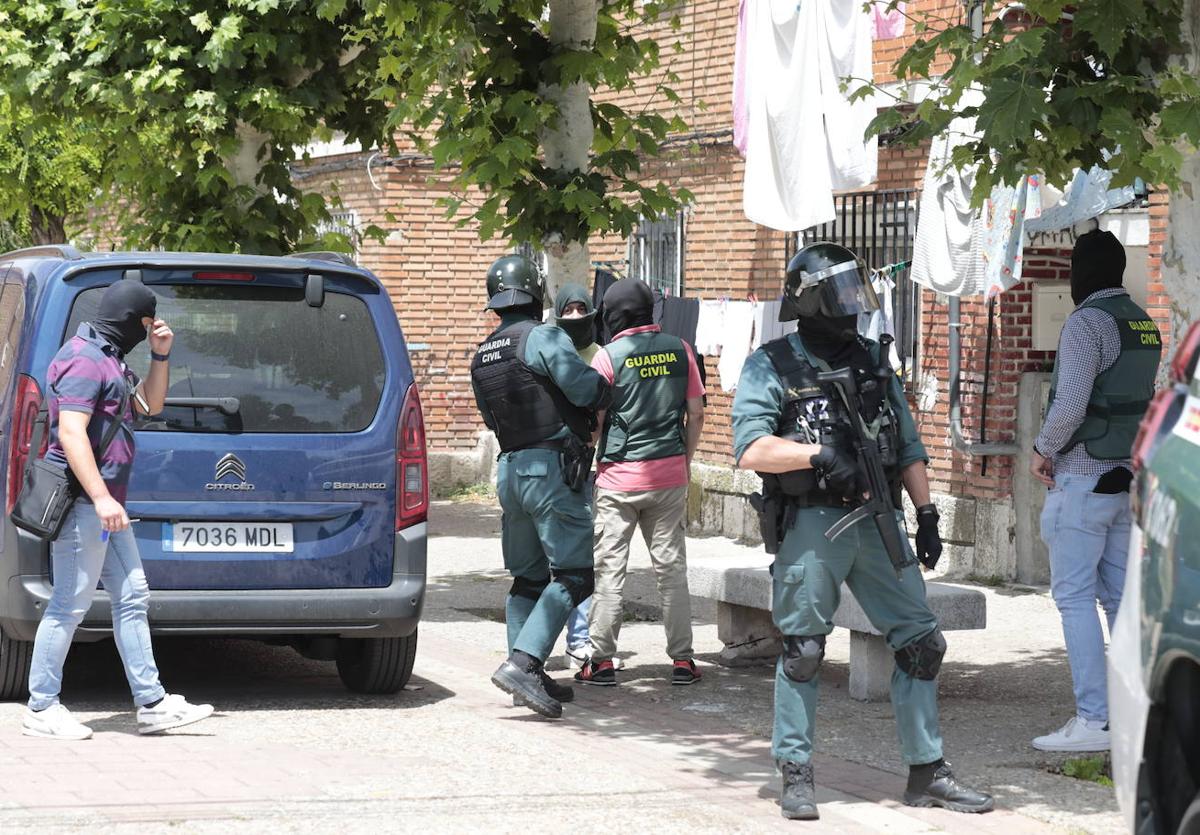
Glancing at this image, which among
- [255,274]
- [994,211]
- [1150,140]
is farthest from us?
[994,211]

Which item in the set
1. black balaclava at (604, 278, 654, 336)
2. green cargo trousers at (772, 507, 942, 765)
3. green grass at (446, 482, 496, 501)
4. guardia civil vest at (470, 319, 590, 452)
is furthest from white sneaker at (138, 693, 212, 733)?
green grass at (446, 482, 496, 501)

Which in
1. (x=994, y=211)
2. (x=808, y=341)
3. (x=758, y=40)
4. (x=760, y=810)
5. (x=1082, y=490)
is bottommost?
(x=760, y=810)

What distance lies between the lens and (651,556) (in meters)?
8.88

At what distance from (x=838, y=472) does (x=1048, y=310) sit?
719cm

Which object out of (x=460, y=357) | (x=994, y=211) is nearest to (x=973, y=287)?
(x=994, y=211)

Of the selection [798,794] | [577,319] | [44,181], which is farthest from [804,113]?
[44,181]

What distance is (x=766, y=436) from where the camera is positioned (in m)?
6.15

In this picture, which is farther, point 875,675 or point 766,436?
point 875,675

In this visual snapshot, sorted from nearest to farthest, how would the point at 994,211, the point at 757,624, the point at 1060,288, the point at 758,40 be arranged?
the point at 757,624 < the point at 994,211 < the point at 1060,288 < the point at 758,40

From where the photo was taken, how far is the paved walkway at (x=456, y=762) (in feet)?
20.0

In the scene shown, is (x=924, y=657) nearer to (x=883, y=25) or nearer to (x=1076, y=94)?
(x=1076, y=94)

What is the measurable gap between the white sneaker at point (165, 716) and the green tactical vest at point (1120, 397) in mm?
3647

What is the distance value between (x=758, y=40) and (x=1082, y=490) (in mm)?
7222

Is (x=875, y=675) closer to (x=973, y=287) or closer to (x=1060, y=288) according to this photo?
(x=973, y=287)
